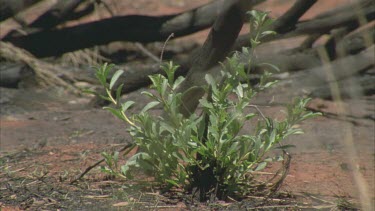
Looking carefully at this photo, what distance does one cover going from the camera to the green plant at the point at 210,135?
3234 mm

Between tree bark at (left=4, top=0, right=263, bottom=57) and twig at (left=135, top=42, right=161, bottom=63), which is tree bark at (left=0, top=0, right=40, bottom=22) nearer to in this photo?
tree bark at (left=4, top=0, right=263, bottom=57)

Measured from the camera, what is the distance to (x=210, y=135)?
3.29 metres

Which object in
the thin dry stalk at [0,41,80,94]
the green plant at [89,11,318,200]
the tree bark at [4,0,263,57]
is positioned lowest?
the green plant at [89,11,318,200]

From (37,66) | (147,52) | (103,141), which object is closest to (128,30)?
(37,66)

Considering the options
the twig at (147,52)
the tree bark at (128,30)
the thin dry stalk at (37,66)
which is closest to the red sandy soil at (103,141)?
the thin dry stalk at (37,66)

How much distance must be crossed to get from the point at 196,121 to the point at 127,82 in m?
2.49

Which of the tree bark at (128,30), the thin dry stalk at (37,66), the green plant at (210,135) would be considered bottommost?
the green plant at (210,135)

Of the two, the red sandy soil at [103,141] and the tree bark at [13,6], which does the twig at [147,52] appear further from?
the tree bark at [13,6]

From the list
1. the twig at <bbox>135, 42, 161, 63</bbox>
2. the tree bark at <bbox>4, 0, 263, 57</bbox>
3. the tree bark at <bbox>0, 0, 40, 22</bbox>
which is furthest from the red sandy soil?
the twig at <bbox>135, 42, 161, 63</bbox>

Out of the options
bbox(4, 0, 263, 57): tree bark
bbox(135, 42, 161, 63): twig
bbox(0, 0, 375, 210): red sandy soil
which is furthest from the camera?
bbox(135, 42, 161, 63): twig

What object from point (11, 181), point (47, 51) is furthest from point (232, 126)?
point (47, 51)

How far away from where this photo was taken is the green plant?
323 centimetres

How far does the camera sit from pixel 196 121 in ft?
10.7

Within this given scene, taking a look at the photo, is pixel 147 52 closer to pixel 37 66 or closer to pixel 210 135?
pixel 37 66
